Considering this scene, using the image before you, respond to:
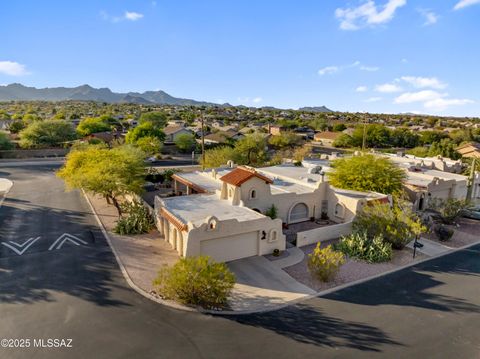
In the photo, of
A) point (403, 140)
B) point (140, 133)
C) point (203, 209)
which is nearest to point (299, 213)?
point (203, 209)

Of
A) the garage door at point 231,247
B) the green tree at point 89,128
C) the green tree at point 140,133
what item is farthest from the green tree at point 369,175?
the green tree at point 89,128

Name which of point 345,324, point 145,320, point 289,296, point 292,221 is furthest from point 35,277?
point 292,221

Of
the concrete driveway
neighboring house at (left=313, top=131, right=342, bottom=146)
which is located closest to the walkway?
the concrete driveway

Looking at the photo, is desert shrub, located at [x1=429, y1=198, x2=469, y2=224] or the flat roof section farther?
Result: desert shrub, located at [x1=429, y1=198, x2=469, y2=224]

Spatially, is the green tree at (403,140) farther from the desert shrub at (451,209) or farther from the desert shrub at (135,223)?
the desert shrub at (135,223)

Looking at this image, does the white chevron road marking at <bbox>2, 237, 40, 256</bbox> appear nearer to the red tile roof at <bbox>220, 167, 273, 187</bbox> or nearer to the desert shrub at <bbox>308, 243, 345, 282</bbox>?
the red tile roof at <bbox>220, 167, 273, 187</bbox>

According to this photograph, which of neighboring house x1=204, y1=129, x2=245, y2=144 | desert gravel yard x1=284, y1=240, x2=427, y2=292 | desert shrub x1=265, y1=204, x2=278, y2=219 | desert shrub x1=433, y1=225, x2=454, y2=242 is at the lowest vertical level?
desert gravel yard x1=284, y1=240, x2=427, y2=292
